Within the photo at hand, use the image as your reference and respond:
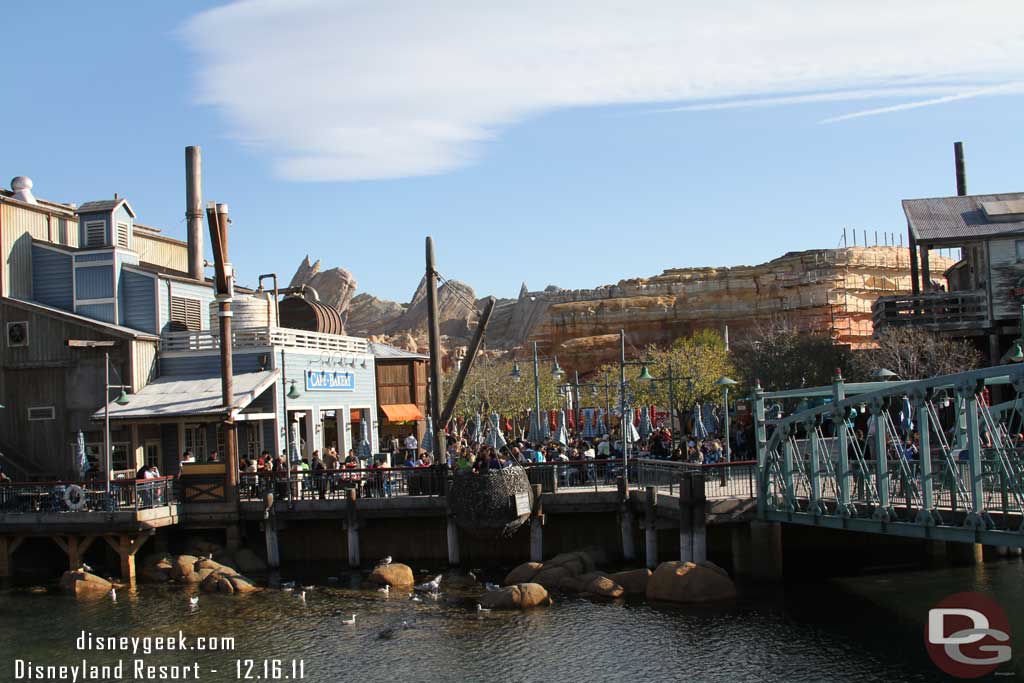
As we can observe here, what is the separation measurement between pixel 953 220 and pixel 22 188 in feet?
120

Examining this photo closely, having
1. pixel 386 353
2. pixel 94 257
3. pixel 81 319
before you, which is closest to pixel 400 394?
pixel 386 353

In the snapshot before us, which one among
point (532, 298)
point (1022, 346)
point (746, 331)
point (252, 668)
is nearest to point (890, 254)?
point (746, 331)

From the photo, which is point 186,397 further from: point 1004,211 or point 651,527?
point 1004,211

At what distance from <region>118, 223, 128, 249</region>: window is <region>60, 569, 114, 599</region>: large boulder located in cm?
1442

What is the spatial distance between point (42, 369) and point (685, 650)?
24569mm

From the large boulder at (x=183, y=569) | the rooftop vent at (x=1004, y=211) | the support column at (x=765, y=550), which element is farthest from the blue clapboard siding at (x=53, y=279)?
the rooftop vent at (x=1004, y=211)

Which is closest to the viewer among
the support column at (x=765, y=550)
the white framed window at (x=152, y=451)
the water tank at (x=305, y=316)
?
the support column at (x=765, y=550)

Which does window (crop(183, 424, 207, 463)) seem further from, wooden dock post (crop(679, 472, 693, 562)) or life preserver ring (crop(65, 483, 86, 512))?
wooden dock post (crop(679, 472, 693, 562))

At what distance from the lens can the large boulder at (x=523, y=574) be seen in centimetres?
2747

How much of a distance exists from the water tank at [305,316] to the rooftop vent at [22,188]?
10037mm

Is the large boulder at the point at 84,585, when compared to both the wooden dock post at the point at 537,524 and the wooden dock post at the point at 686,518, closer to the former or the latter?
the wooden dock post at the point at 537,524

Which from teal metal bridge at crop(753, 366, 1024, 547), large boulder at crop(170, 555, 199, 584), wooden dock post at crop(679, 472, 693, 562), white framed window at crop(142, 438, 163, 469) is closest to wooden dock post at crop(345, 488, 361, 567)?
large boulder at crop(170, 555, 199, 584)

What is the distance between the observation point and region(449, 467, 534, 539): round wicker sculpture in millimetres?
28656

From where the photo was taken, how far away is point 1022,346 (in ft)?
97.5
